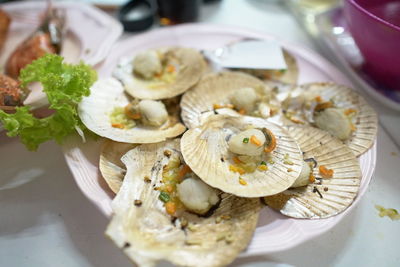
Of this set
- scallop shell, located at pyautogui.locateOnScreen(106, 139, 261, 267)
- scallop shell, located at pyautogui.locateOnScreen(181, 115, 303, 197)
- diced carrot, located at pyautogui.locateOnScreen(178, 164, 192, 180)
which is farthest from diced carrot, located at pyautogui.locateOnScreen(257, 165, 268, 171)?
diced carrot, located at pyautogui.locateOnScreen(178, 164, 192, 180)

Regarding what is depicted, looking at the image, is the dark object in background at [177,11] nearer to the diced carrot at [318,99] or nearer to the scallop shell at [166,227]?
the diced carrot at [318,99]

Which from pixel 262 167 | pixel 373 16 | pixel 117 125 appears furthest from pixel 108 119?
pixel 373 16

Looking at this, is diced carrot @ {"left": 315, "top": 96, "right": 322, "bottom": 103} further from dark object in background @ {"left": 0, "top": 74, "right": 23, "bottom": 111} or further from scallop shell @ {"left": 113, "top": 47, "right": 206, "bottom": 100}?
dark object in background @ {"left": 0, "top": 74, "right": 23, "bottom": 111}

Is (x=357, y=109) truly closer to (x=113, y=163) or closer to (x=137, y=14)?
(x=113, y=163)

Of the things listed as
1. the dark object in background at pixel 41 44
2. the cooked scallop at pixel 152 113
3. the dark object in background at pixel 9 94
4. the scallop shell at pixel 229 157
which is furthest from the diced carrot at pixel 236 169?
the dark object in background at pixel 41 44

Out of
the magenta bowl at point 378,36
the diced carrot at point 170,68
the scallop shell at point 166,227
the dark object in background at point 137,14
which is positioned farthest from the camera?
the dark object in background at point 137,14

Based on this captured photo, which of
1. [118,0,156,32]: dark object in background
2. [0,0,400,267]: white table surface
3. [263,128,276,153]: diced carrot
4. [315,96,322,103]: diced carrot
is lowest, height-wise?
[0,0,400,267]: white table surface
